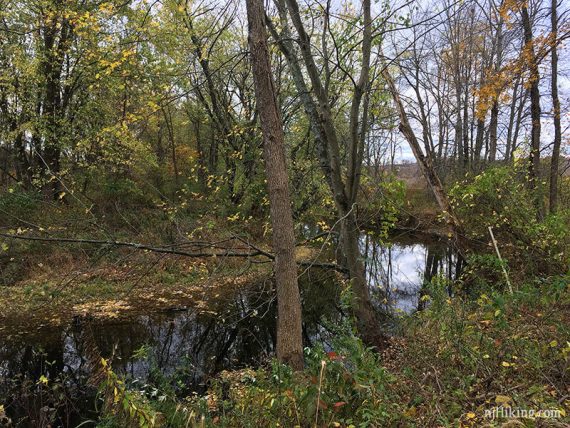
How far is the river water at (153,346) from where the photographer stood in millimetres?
5328

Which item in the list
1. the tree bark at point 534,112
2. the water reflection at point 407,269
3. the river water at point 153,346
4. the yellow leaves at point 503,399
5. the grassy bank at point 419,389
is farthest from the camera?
the water reflection at point 407,269

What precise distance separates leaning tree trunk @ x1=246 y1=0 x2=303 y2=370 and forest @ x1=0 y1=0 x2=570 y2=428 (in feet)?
0.05

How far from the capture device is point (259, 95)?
3949mm

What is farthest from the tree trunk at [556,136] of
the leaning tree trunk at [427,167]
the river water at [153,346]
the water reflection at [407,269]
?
the river water at [153,346]

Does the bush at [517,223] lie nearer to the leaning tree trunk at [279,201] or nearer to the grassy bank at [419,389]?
the grassy bank at [419,389]

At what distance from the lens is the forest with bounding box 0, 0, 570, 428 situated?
133 inches

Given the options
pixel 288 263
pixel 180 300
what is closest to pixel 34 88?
pixel 180 300

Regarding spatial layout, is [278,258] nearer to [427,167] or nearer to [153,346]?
[153,346]

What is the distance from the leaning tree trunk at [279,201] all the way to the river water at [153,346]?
2.04 ft

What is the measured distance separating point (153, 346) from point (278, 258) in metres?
4.50

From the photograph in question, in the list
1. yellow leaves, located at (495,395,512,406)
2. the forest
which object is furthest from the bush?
yellow leaves, located at (495,395,512,406)

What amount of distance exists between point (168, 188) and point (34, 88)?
684cm

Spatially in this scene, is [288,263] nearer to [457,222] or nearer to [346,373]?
[346,373]

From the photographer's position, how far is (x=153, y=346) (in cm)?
734
